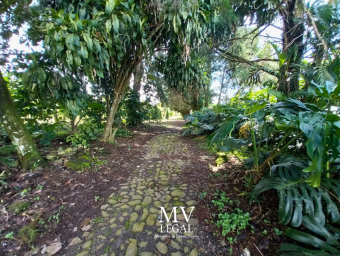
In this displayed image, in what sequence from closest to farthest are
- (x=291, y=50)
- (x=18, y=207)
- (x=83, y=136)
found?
(x=18, y=207)
(x=291, y=50)
(x=83, y=136)

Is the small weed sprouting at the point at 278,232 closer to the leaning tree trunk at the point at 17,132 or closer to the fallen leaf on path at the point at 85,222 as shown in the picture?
the fallen leaf on path at the point at 85,222

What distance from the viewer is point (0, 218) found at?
4.73 ft

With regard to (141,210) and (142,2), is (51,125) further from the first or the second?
(142,2)

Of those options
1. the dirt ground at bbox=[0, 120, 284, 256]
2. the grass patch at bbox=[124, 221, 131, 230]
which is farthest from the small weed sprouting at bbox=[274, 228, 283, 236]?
the grass patch at bbox=[124, 221, 131, 230]

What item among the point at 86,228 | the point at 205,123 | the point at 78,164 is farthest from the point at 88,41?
the point at 205,123

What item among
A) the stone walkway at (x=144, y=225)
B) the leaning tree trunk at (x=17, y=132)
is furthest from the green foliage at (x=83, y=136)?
the stone walkway at (x=144, y=225)

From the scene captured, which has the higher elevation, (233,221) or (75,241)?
(233,221)

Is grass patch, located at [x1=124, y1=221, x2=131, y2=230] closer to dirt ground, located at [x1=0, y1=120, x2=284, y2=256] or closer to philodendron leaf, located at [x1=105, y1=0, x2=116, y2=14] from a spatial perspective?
dirt ground, located at [x1=0, y1=120, x2=284, y2=256]

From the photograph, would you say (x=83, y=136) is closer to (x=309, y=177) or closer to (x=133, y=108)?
(x=133, y=108)

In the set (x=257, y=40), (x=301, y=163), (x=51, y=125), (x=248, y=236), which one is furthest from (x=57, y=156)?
(x=257, y=40)

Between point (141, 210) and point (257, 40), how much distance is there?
536 centimetres

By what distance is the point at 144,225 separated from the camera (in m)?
1.53

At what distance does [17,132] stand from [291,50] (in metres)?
3.92

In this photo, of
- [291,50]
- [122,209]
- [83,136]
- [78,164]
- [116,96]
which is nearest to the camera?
[122,209]
